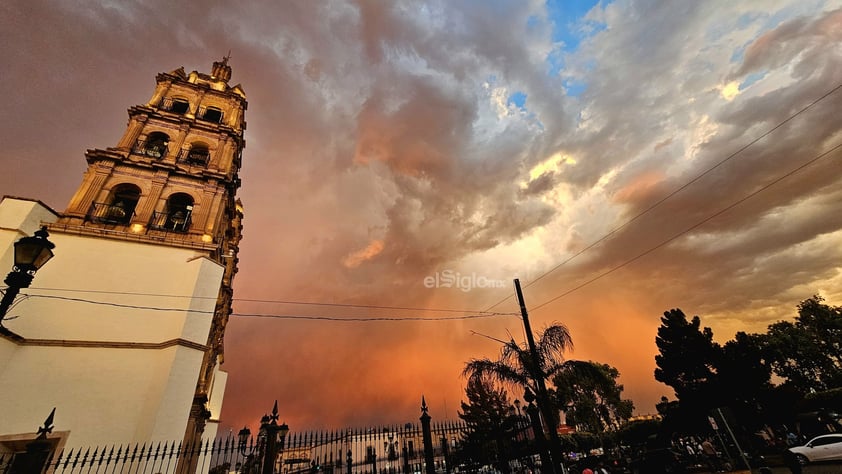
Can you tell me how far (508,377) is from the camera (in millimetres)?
15742

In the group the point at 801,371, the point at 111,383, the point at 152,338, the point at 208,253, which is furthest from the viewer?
the point at 801,371

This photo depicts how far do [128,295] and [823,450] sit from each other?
32671 mm

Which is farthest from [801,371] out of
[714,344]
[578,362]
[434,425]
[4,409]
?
[4,409]

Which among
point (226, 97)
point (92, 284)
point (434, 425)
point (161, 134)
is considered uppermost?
point (226, 97)

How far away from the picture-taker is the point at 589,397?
4334cm

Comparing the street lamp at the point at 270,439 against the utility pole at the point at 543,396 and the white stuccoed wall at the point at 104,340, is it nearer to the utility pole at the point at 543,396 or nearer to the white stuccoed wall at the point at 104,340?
the white stuccoed wall at the point at 104,340

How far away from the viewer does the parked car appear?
15.4m

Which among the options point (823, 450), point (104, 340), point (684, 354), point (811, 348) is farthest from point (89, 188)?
point (811, 348)

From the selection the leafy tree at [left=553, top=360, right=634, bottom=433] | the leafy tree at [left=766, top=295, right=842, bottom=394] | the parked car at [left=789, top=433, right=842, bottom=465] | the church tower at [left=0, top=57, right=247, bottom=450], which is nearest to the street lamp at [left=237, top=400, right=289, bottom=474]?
the church tower at [left=0, top=57, right=247, bottom=450]

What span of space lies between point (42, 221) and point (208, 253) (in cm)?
647

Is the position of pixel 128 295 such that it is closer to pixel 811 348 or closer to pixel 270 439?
pixel 270 439

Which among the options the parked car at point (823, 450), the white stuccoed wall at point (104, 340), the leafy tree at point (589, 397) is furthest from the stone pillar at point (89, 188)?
the parked car at point (823, 450)

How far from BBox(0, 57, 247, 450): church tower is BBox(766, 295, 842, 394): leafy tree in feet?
180

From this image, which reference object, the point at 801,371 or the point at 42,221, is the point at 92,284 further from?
the point at 801,371
